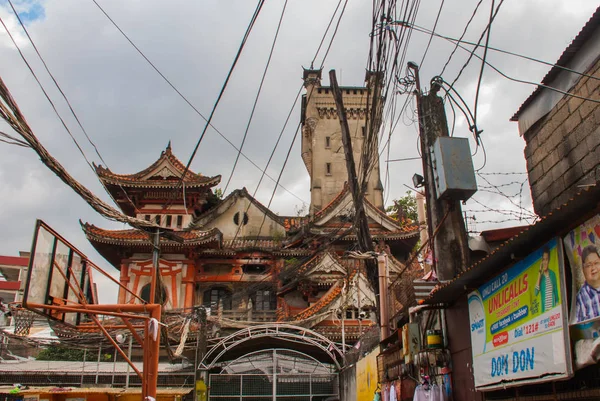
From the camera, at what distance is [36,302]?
7332 mm

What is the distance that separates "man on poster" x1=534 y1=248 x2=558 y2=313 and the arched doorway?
13627 millimetres

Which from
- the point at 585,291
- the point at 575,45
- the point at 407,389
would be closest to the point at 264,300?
the point at 407,389

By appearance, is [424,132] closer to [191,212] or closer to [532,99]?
[532,99]

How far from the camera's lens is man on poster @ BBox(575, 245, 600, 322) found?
4.41m

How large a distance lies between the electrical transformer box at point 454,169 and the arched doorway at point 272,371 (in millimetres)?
10642

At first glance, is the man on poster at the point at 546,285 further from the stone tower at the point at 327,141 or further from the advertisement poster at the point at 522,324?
the stone tower at the point at 327,141

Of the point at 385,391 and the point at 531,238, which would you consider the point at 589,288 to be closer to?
the point at 531,238

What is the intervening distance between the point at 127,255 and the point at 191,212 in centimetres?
451

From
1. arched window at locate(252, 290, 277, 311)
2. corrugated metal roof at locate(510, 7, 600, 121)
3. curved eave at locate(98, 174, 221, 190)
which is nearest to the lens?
corrugated metal roof at locate(510, 7, 600, 121)

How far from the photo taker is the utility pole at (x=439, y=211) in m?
9.02

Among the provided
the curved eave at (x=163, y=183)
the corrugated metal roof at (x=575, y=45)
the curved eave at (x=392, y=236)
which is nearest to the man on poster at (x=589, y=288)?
the corrugated metal roof at (x=575, y=45)

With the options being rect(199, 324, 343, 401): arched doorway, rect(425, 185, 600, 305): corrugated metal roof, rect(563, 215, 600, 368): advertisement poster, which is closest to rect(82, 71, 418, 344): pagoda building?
rect(199, 324, 343, 401): arched doorway

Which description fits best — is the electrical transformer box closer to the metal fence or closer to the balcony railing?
the metal fence

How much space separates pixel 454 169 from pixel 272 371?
1243 centimetres
